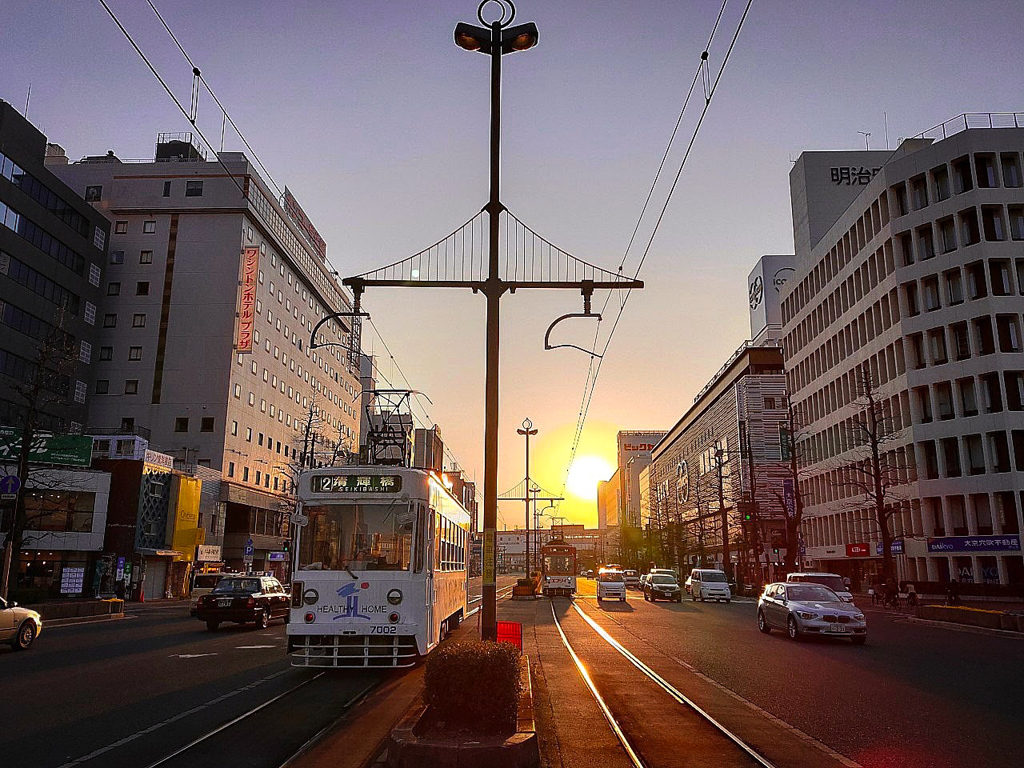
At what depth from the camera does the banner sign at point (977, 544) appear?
1670 inches

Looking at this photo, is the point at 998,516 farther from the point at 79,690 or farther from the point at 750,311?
the point at 750,311

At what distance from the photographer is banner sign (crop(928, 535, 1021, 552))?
42.4m

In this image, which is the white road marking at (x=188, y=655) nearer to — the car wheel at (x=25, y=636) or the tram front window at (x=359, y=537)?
the car wheel at (x=25, y=636)

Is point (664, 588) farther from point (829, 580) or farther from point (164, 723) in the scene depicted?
point (164, 723)

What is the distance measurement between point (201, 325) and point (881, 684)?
6241cm

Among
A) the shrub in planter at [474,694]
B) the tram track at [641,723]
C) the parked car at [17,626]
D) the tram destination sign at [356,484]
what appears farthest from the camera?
the parked car at [17,626]

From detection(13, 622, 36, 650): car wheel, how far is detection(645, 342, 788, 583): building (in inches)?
2138

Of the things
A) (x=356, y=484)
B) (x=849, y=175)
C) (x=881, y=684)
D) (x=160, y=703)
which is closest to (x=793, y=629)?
(x=881, y=684)

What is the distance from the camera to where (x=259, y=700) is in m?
10.9

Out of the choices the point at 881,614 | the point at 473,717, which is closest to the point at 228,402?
the point at 881,614

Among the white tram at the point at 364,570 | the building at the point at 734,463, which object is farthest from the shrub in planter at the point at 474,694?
the building at the point at 734,463

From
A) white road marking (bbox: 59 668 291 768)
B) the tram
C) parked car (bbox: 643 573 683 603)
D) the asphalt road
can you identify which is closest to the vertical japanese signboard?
the tram

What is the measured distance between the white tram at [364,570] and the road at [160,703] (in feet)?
2.32

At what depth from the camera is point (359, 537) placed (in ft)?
42.8
